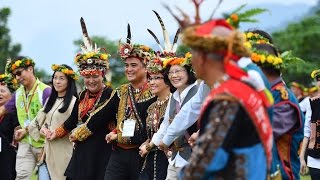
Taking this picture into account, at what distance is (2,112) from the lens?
11352 mm

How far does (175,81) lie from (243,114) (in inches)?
146

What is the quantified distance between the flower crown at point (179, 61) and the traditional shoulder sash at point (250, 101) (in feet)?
11.3

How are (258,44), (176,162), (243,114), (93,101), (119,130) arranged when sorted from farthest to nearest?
1. (93,101)
2. (119,130)
3. (176,162)
4. (258,44)
5. (243,114)

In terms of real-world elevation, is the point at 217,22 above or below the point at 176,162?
above

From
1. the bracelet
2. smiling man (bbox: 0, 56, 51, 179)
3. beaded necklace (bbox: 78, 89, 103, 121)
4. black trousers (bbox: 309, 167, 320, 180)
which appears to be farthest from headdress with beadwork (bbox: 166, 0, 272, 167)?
smiling man (bbox: 0, 56, 51, 179)

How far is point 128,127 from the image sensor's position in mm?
8898

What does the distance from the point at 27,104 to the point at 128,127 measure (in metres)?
2.54

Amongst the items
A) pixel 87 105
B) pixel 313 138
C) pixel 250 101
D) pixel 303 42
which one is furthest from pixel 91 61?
pixel 303 42

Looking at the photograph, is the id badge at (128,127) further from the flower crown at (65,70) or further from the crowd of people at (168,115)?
the flower crown at (65,70)

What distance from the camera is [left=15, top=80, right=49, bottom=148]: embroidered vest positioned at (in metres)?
10.9

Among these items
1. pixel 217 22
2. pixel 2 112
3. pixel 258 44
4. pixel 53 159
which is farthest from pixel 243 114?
pixel 2 112

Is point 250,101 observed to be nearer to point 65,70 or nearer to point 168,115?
point 168,115

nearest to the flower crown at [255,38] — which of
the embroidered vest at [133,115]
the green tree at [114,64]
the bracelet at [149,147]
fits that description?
the bracelet at [149,147]

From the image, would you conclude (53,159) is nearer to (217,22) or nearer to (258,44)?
(258,44)
